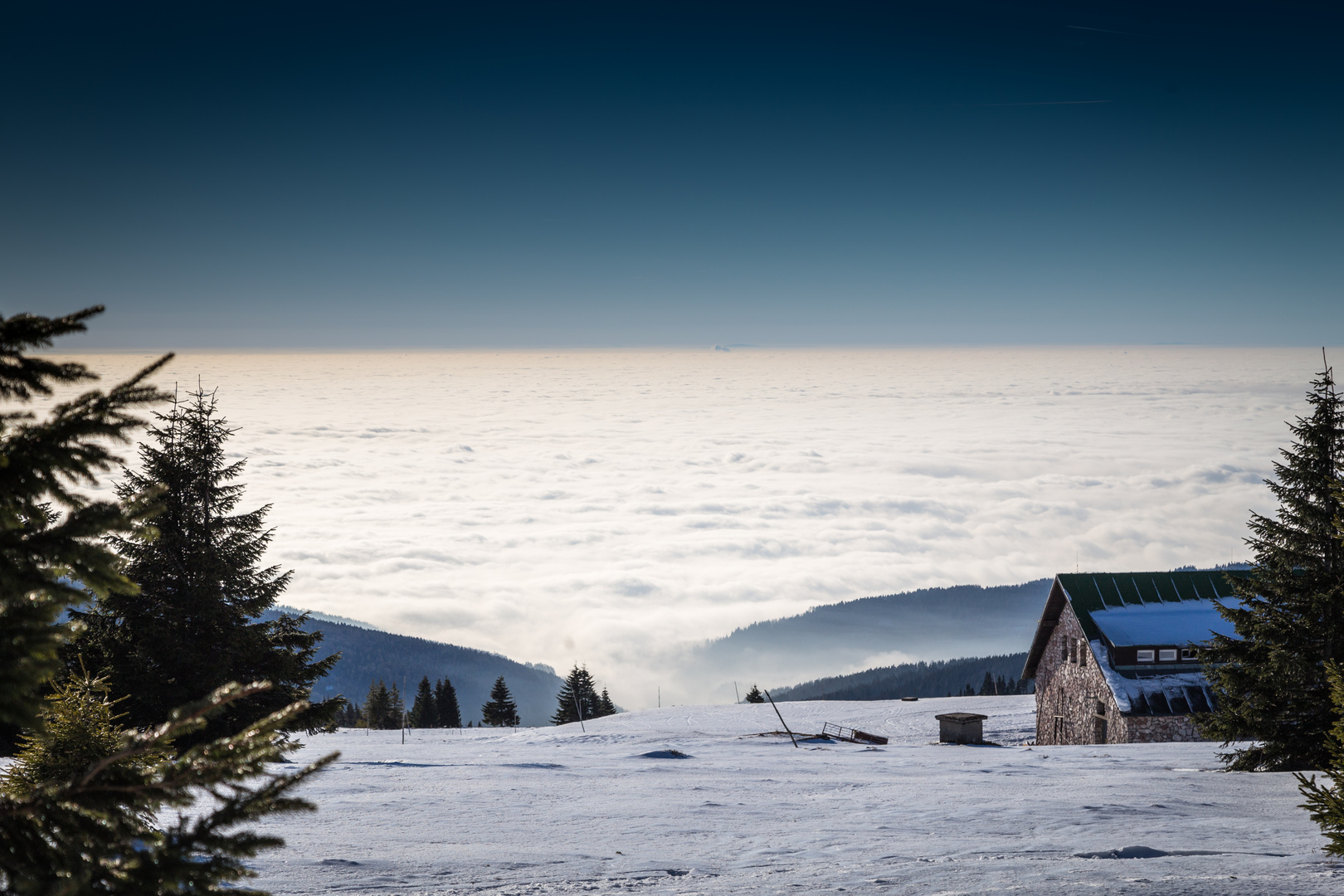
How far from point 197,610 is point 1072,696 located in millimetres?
33861

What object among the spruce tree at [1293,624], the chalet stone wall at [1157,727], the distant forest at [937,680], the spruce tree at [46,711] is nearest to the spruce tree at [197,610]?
the spruce tree at [46,711]

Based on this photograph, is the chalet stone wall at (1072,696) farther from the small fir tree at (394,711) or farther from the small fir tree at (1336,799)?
the small fir tree at (394,711)

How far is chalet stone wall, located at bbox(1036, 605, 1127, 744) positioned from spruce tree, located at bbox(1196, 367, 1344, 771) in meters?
14.6

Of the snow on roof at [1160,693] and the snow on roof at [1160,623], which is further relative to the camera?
the snow on roof at [1160,623]

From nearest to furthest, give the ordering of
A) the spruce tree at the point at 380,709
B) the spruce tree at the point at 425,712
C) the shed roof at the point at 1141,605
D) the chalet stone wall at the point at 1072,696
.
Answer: the chalet stone wall at the point at 1072,696
the shed roof at the point at 1141,605
the spruce tree at the point at 425,712
the spruce tree at the point at 380,709

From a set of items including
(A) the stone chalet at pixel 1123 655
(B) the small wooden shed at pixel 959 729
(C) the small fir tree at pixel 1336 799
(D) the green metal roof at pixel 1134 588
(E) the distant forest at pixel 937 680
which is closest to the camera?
(C) the small fir tree at pixel 1336 799

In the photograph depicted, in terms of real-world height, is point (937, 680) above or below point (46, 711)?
below

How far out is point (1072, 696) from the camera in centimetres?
3822

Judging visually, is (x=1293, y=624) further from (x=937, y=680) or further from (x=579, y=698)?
(x=937, y=680)

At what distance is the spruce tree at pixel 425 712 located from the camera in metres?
92.7

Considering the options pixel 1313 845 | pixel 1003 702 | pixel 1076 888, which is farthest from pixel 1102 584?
pixel 1076 888

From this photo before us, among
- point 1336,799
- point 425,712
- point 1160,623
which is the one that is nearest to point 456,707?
point 425,712

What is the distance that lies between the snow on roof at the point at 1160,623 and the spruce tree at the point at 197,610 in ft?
99.6

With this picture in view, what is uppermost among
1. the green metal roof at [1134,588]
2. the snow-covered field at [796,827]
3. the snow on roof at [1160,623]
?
the green metal roof at [1134,588]
